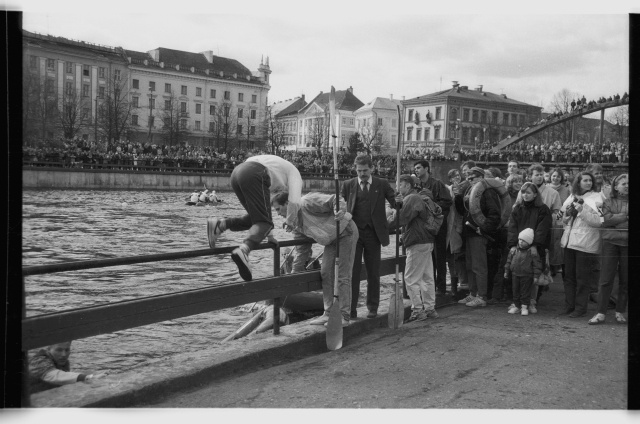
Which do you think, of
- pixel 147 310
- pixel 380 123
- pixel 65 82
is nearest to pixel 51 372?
pixel 147 310

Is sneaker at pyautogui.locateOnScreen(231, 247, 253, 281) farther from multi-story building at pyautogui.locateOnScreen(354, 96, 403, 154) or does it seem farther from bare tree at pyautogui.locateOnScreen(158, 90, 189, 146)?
bare tree at pyautogui.locateOnScreen(158, 90, 189, 146)

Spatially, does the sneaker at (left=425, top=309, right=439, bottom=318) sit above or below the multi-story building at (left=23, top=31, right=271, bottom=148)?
below

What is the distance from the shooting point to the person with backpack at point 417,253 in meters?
6.59

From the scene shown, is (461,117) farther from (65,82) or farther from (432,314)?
(65,82)

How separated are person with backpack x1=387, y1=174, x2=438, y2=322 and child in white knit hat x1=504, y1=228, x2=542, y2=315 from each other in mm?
1080

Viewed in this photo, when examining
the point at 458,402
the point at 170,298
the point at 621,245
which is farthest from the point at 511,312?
the point at 170,298

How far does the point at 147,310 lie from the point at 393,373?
6.38 feet

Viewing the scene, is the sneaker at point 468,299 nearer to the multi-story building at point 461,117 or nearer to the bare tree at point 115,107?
the multi-story building at point 461,117

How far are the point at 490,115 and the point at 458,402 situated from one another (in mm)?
7368

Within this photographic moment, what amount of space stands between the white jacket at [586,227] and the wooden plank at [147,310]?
9.90 ft

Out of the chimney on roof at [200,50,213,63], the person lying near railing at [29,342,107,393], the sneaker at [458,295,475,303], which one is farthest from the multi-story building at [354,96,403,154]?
the person lying near railing at [29,342,107,393]

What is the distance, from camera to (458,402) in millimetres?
4035

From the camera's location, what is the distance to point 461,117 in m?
10.3

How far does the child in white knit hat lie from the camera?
22.6 feet
